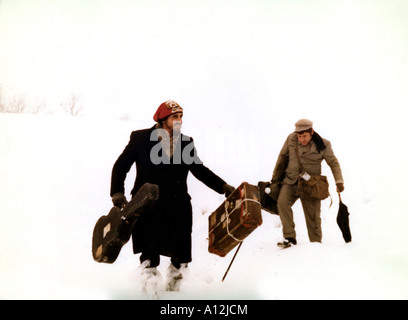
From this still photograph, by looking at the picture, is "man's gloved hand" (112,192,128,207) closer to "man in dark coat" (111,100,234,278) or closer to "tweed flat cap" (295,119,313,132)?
"man in dark coat" (111,100,234,278)

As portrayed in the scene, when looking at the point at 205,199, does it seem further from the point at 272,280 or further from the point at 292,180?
the point at 272,280

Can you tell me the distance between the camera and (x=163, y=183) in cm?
351

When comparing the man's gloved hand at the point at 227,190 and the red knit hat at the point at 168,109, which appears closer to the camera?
the red knit hat at the point at 168,109

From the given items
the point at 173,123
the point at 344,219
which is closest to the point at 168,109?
the point at 173,123

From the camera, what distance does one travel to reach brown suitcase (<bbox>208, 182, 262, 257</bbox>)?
127 inches

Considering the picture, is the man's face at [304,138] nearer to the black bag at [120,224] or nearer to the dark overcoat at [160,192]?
the dark overcoat at [160,192]

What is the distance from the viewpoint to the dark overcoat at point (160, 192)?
11.3ft

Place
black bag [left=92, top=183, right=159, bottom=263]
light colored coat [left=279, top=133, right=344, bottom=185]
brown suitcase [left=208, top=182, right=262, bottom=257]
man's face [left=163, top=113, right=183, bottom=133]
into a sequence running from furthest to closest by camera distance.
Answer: light colored coat [left=279, top=133, right=344, bottom=185] < man's face [left=163, top=113, right=183, bottom=133] < brown suitcase [left=208, top=182, right=262, bottom=257] < black bag [left=92, top=183, right=159, bottom=263]

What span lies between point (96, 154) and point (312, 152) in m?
4.44

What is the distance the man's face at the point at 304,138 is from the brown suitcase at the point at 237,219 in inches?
62.9

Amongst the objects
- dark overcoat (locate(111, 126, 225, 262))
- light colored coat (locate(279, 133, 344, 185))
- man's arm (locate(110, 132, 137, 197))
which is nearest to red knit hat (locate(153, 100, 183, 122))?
dark overcoat (locate(111, 126, 225, 262))

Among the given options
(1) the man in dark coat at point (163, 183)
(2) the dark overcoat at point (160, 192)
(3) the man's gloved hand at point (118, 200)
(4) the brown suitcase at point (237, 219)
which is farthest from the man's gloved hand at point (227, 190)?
(3) the man's gloved hand at point (118, 200)

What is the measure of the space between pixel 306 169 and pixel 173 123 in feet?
6.87

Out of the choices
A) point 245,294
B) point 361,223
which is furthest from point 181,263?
point 361,223
